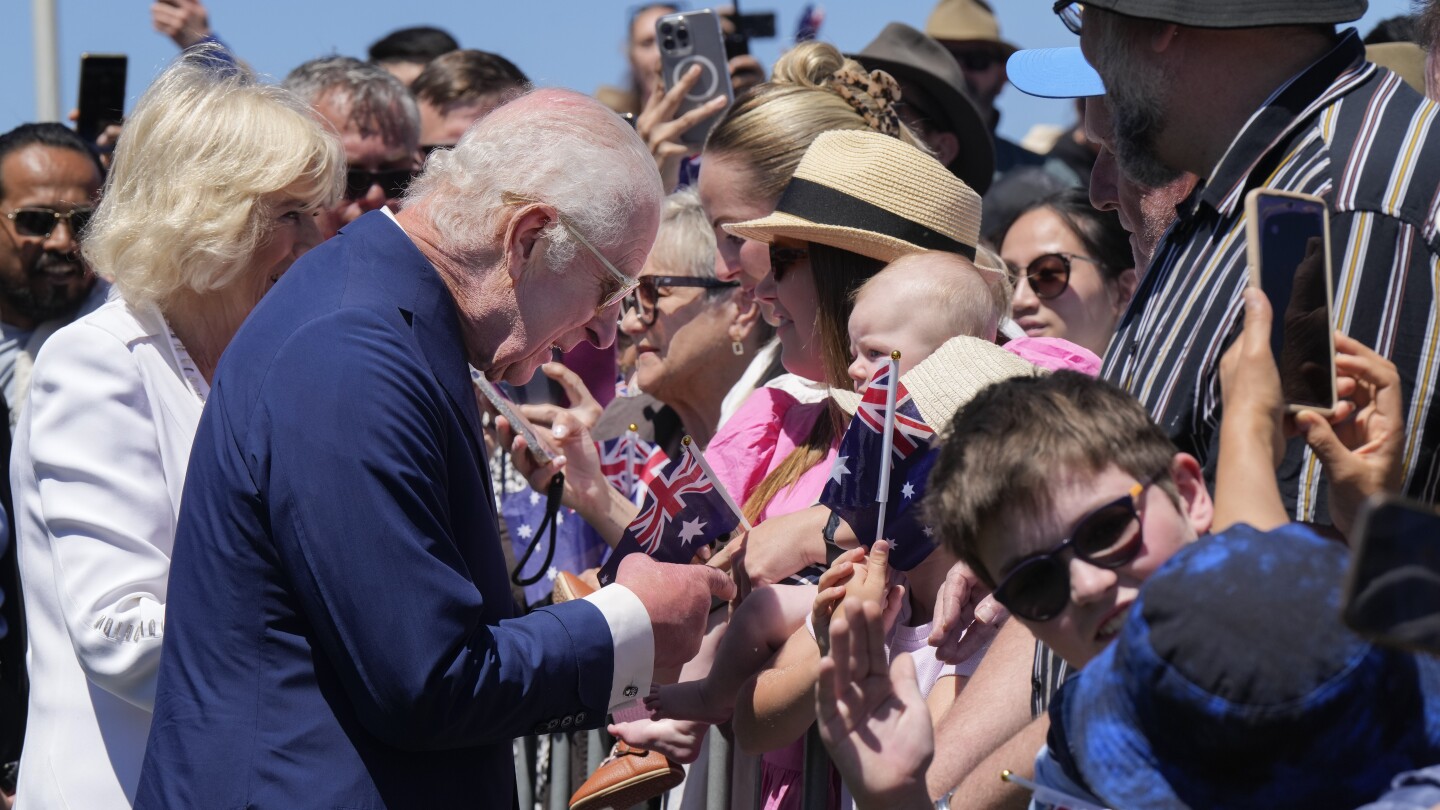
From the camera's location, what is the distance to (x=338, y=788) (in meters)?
2.32

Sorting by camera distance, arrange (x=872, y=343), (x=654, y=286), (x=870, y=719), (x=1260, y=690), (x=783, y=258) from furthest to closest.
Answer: (x=654, y=286)
(x=783, y=258)
(x=872, y=343)
(x=870, y=719)
(x=1260, y=690)

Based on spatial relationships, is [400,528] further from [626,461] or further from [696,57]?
[696,57]

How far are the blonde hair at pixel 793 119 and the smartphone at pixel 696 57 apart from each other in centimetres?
130

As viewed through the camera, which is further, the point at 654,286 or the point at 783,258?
the point at 654,286

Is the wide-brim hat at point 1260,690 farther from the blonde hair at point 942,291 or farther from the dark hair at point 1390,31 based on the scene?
the dark hair at point 1390,31

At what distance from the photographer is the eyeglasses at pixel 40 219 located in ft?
17.2

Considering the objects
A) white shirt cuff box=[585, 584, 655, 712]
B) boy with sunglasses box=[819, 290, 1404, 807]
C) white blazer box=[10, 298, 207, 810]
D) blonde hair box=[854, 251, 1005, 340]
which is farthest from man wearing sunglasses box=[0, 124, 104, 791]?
boy with sunglasses box=[819, 290, 1404, 807]

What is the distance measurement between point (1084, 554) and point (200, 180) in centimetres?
225

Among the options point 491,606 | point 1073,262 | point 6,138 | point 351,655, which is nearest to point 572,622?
point 491,606

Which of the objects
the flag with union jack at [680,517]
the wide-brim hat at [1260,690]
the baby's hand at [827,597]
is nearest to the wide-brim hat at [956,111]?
the flag with union jack at [680,517]

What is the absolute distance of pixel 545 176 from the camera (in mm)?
2559

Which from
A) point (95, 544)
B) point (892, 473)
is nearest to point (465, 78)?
point (95, 544)

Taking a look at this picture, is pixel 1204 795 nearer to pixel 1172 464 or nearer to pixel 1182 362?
pixel 1172 464

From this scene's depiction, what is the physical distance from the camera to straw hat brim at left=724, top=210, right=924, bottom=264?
3457 millimetres
